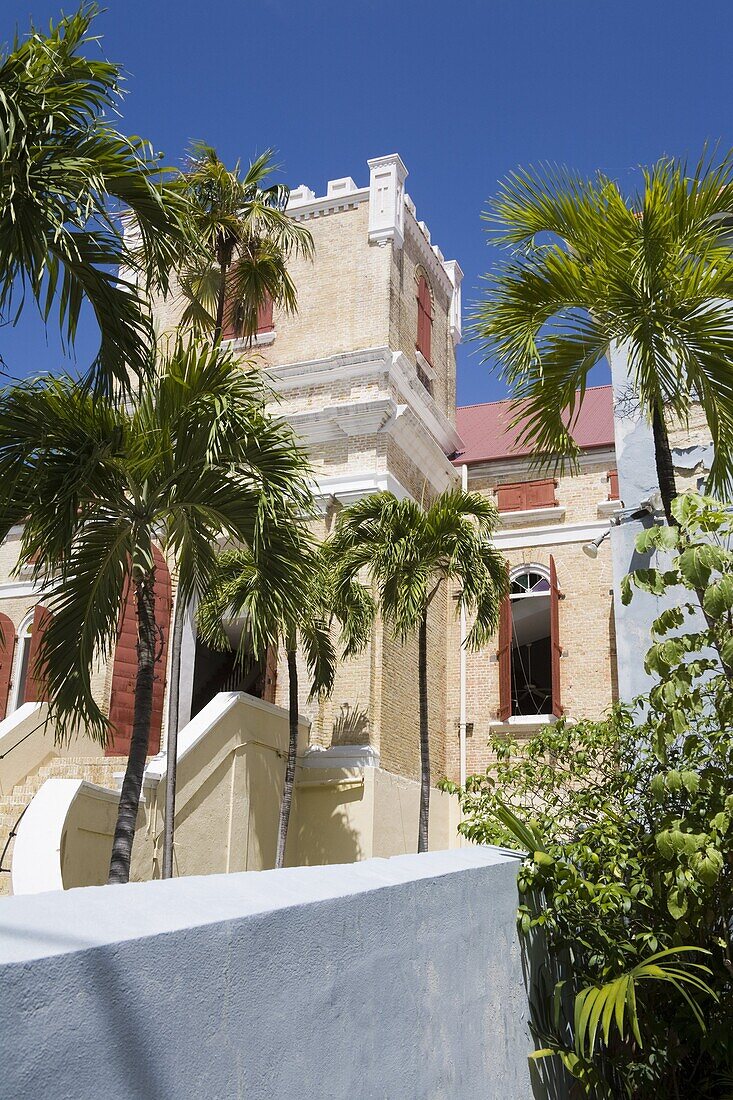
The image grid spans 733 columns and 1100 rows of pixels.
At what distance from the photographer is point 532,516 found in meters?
20.6

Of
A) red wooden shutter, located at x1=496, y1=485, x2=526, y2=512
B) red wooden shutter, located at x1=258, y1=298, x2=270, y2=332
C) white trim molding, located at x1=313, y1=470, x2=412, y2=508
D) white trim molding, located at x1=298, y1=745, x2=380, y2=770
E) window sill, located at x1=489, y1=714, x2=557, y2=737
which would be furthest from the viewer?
red wooden shutter, located at x1=496, y1=485, x2=526, y2=512

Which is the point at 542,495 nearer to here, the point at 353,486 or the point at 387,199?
the point at 353,486

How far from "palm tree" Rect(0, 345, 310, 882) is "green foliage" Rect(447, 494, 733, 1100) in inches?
132

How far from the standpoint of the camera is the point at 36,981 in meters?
1.77

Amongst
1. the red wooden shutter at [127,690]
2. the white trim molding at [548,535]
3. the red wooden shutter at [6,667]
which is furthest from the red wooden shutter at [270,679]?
the white trim molding at [548,535]

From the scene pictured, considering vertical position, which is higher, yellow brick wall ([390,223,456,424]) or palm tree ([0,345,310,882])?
yellow brick wall ([390,223,456,424])

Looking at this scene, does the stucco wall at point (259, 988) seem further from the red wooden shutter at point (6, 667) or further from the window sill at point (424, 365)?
the window sill at point (424, 365)

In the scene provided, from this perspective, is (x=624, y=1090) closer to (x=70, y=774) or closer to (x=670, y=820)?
(x=670, y=820)

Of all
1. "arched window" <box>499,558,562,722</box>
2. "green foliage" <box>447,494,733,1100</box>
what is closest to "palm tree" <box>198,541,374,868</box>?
"arched window" <box>499,558,562,722</box>

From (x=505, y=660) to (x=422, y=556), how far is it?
7.01 meters

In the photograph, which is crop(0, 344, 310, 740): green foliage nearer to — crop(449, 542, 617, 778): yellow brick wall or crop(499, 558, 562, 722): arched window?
crop(499, 558, 562, 722): arched window

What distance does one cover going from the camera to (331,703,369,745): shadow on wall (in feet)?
53.2

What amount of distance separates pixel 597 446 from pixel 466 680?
5508 millimetres

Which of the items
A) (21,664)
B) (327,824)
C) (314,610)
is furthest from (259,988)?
(21,664)
